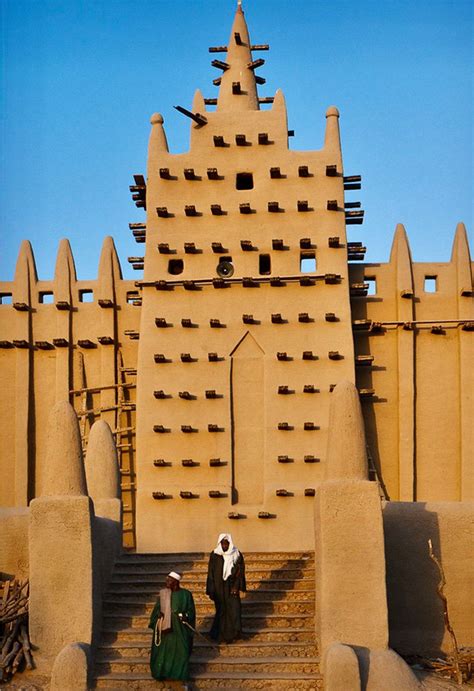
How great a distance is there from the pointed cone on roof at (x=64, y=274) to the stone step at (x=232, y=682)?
9.88 m

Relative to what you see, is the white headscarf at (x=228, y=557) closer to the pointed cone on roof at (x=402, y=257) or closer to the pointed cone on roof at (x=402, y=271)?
the pointed cone on roof at (x=402, y=271)

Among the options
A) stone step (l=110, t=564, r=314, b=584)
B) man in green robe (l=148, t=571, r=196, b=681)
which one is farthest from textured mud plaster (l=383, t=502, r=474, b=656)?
man in green robe (l=148, t=571, r=196, b=681)

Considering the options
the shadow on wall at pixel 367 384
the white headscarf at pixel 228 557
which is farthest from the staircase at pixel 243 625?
the shadow on wall at pixel 367 384

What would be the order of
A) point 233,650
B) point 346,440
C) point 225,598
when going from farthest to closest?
point 225,598
point 346,440
point 233,650

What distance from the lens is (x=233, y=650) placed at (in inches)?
497

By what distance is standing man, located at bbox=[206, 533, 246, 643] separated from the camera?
12.8m

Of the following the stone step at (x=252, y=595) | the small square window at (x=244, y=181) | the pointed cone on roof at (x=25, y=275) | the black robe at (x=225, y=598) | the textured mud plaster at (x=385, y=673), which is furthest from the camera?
the pointed cone on roof at (x=25, y=275)

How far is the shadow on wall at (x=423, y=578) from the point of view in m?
13.6

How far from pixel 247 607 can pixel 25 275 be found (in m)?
9.50

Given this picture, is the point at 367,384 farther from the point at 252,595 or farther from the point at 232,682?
the point at 232,682

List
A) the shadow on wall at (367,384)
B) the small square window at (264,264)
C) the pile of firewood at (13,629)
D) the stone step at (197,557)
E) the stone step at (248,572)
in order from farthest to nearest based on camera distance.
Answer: the small square window at (264,264) → the shadow on wall at (367,384) → the stone step at (197,557) → the stone step at (248,572) → the pile of firewood at (13,629)

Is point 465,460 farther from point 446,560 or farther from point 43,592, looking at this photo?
point 43,592

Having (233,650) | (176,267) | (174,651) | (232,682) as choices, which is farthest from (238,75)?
(232,682)

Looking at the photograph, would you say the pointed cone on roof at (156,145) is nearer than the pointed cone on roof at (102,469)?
No
